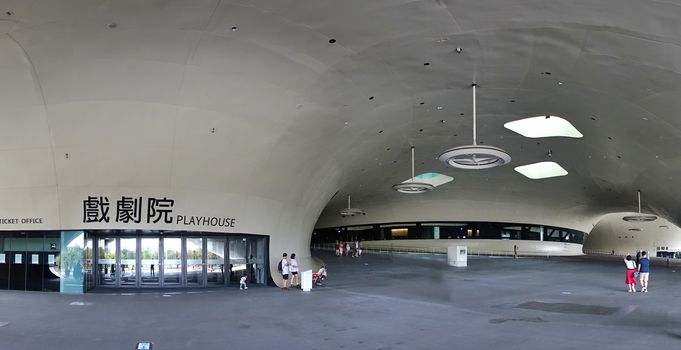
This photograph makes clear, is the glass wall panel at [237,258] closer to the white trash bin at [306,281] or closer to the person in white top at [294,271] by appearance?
the person in white top at [294,271]

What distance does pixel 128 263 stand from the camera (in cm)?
1967

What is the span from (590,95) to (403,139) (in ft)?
37.6

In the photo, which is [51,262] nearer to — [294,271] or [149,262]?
[149,262]

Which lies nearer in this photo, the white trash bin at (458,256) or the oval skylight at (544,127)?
the oval skylight at (544,127)

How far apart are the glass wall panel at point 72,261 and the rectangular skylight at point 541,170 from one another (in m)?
34.3

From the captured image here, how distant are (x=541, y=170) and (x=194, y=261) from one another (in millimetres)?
33904

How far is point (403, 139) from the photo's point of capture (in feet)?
100.0

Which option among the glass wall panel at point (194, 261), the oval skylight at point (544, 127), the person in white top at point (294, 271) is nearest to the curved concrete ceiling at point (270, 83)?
the glass wall panel at point (194, 261)

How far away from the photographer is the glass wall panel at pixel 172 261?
1994 cm

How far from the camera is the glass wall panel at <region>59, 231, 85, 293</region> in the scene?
18625mm

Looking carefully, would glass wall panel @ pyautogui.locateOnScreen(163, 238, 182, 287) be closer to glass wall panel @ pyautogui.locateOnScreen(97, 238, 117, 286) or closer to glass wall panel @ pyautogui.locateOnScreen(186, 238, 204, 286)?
glass wall panel @ pyautogui.locateOnScreen(186, 238, 204, 286)

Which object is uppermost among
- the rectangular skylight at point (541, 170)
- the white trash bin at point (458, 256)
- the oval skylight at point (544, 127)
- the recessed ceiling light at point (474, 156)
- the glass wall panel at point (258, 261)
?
the oval skylight at point (544, 127)

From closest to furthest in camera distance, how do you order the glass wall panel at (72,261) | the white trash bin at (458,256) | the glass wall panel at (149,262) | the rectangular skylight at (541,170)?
1. the glass wall panel at (72,261)
2. the glass wall panel at (149,262)
3. the white trash bin at (458,256)
4. the rectangular skylight at (541,170)

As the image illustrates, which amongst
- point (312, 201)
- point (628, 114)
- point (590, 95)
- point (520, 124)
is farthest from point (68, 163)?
point (520, 124)
